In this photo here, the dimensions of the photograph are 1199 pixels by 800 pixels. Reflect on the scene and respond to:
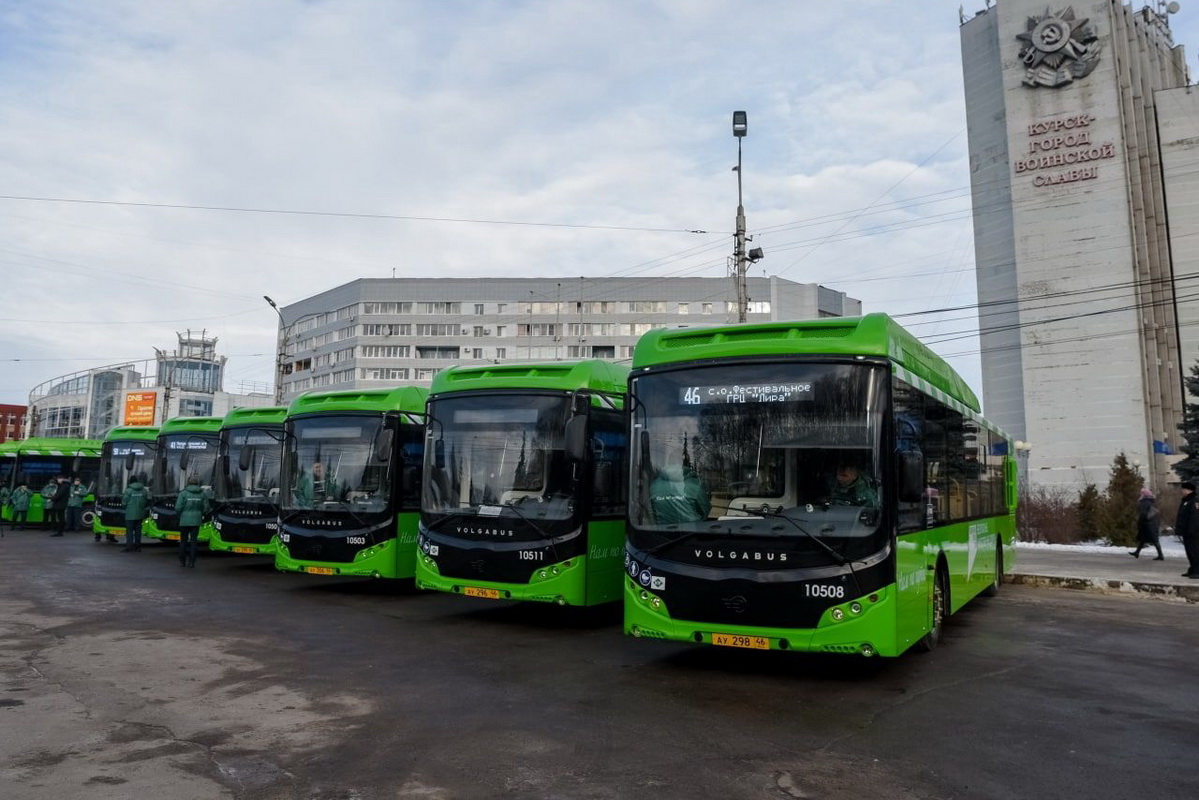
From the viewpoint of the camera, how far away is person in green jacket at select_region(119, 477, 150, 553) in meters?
21.3

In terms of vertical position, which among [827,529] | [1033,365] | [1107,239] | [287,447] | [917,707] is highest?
[1107,239]

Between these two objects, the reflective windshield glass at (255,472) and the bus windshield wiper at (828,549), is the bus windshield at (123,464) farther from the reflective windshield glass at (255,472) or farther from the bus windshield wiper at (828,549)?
the bus windshield wiper at (828,549)

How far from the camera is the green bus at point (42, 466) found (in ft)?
105

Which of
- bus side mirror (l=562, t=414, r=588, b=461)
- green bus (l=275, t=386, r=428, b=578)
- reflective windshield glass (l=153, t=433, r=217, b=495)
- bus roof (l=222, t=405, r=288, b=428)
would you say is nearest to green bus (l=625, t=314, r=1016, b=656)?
bus side mirror (l=562, t=414, r=588, b=461)

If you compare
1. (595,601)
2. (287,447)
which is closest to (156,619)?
(287,447)

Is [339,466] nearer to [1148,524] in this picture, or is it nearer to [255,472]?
[255,472]

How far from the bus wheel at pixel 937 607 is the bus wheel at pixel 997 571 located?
16.9 feet

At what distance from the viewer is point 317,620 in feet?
38.0

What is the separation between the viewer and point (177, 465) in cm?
2091

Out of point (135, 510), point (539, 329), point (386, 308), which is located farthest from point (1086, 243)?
point (386, 308)

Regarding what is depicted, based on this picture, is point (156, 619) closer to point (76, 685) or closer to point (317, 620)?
point (317, 620)

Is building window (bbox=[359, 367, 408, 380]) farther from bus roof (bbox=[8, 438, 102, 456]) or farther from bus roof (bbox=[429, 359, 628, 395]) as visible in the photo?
bus roof (bbox=[429, 359, 628, 395])

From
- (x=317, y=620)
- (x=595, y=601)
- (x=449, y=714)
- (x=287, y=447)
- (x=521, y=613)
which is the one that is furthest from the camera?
(x=287, y=447)

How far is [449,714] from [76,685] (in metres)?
3.43
